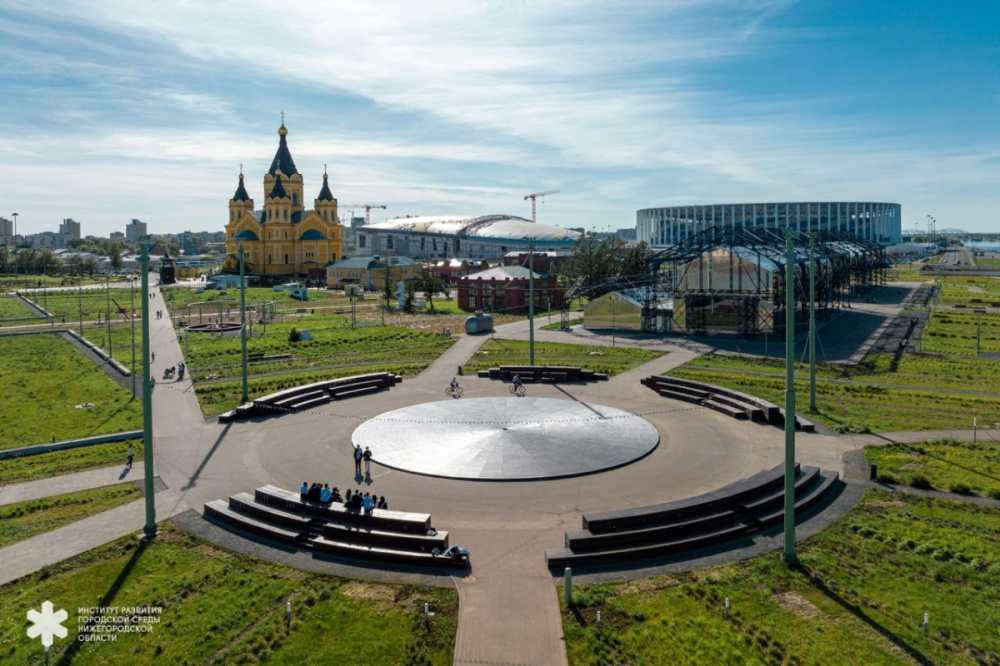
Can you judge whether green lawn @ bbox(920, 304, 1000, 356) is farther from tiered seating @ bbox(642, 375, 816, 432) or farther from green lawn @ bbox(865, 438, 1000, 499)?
green lawn @ bbox(865, 438, 1000, 499)

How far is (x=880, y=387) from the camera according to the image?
137 feet

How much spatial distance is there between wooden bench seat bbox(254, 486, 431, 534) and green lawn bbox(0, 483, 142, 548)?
5309mm

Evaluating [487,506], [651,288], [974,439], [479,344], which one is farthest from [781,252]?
[487,506]

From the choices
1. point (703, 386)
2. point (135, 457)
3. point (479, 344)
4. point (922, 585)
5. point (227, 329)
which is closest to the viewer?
point (922, 585)

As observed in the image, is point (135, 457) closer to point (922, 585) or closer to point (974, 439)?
point (922, 585)

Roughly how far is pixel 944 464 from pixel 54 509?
104 ft

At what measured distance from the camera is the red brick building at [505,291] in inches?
3445

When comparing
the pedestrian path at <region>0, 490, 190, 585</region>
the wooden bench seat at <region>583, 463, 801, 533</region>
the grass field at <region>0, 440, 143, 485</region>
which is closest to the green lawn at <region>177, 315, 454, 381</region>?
the grass field at <region>0, 440, 143, 485</region>

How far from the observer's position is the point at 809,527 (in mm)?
21469

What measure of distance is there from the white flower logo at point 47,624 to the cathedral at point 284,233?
415 feet

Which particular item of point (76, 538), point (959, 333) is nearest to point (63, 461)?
point (76, 538)

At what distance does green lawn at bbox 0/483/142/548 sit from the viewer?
70.1 feet

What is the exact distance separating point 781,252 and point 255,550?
2223 inches

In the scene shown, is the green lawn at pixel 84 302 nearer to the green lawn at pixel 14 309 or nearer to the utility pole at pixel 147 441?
the green lawn at pixel 14 309
